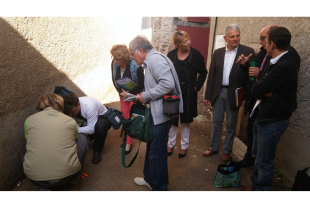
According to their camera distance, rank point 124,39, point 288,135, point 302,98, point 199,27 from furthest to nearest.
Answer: point 199,27 → point 124,39 → point 288,135 → point 302,98

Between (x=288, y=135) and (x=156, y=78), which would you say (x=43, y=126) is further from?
(x=288, y=135)

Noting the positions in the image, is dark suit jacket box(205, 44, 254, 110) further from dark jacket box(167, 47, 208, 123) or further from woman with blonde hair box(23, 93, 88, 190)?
woman with blonde hair box(23, 93, 88, 190)

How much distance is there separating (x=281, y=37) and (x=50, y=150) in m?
2.60

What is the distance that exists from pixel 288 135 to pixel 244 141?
128cm

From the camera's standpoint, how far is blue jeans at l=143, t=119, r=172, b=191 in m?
2.43

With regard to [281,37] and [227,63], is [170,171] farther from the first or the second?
[281,37]

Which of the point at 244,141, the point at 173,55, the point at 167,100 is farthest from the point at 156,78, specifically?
the point at 244,141

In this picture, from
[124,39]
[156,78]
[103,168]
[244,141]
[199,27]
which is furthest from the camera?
[199,27]

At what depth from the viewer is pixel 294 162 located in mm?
3006

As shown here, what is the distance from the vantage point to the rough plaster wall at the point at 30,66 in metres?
2.67

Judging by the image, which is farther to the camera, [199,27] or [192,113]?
[199,27]

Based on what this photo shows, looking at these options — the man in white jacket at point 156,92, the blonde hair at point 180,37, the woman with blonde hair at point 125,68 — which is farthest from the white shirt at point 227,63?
the woman with blonde hair at point 125,68

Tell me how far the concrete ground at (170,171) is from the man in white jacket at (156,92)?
510mm

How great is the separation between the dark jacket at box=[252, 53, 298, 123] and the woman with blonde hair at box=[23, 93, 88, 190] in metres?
2.10
